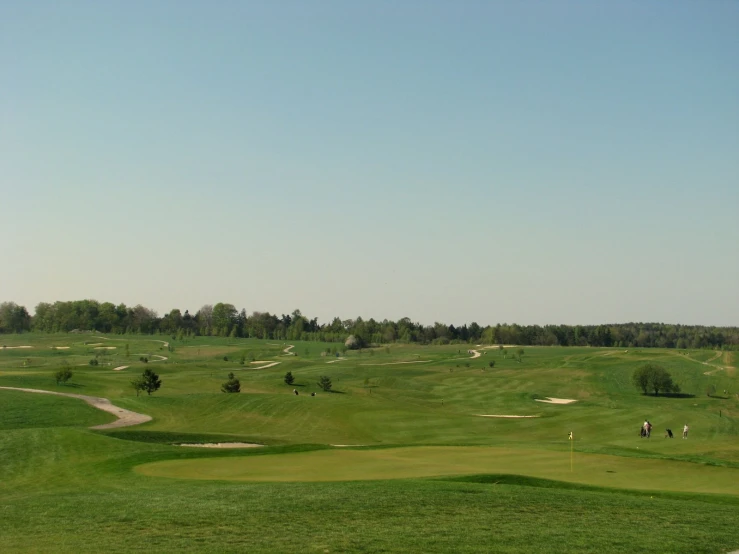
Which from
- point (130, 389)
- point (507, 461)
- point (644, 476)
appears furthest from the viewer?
point (130, 389)

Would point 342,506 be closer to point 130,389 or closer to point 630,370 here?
point 130,389

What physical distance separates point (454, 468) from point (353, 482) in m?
5.90

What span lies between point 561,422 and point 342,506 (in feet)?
143

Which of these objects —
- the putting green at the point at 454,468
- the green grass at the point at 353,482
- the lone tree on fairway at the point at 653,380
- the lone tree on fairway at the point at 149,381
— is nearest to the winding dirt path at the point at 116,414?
the green grass at the point at 353,482

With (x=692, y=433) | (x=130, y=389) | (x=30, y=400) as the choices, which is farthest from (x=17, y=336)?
(x=692, y=433)

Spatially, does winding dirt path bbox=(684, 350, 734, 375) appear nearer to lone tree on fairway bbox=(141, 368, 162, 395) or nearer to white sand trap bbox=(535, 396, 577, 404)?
white sand trap bbox=(535, 396, 577, 404)

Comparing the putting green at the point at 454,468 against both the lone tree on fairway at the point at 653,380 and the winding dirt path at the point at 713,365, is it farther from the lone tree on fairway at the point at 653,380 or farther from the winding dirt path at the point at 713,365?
the winding dirt path at the point at 713,365

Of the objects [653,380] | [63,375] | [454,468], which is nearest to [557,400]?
[653,380]

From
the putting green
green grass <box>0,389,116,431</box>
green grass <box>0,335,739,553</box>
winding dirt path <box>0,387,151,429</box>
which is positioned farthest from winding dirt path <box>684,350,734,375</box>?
the putting green

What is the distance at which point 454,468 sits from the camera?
27547 millimetres

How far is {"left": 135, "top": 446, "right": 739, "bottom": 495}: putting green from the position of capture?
83.8 feet

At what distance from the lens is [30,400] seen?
63969 millimetres

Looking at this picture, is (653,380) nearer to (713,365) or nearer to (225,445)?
(713,365)

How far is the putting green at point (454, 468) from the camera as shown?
2553 centimetres
